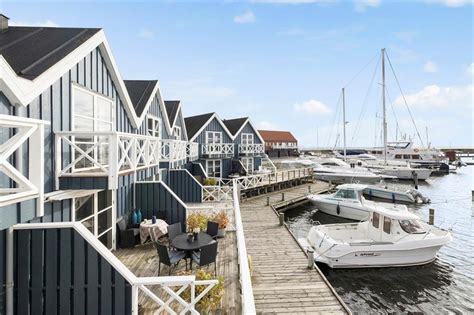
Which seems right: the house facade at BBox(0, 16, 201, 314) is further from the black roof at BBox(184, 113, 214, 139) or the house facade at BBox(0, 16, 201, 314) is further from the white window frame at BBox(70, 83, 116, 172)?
the black roof at BBox(184, 113, 214, 139)

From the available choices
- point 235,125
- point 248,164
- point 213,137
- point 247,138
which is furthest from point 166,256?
point 235,125

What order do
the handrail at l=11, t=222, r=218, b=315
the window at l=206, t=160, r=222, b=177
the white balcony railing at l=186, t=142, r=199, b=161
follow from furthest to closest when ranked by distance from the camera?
the window at l=206, t=160, r=222, b=177
the white balcony railing at l=186, t=142, r=199, b=161
the handrail at l=11, t=222, r=218, b=315

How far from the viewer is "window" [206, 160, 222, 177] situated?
85.7ft

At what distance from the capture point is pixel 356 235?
15594mm

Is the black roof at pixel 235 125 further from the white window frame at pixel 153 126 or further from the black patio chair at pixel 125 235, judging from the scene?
the black patio chair at pixel 125 235

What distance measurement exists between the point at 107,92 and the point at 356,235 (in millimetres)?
14380

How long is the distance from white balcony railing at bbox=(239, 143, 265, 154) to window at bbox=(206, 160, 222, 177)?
3.26 meters

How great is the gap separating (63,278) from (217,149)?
21540 millimetres

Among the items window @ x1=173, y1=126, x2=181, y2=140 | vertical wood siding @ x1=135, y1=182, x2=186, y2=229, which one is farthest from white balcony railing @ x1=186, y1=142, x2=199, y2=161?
vertical wood siding @ x1=135, y1=182, x2=186, y2=229

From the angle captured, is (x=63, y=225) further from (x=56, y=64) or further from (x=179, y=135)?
(x=179, y=135)

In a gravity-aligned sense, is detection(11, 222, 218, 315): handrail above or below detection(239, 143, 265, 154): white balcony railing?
below

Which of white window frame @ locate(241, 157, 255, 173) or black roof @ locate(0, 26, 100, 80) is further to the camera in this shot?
white window frame @ locate(241, 157, 255, 173)

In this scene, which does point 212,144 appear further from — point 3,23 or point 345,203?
point 3,23

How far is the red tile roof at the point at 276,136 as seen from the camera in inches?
3104
